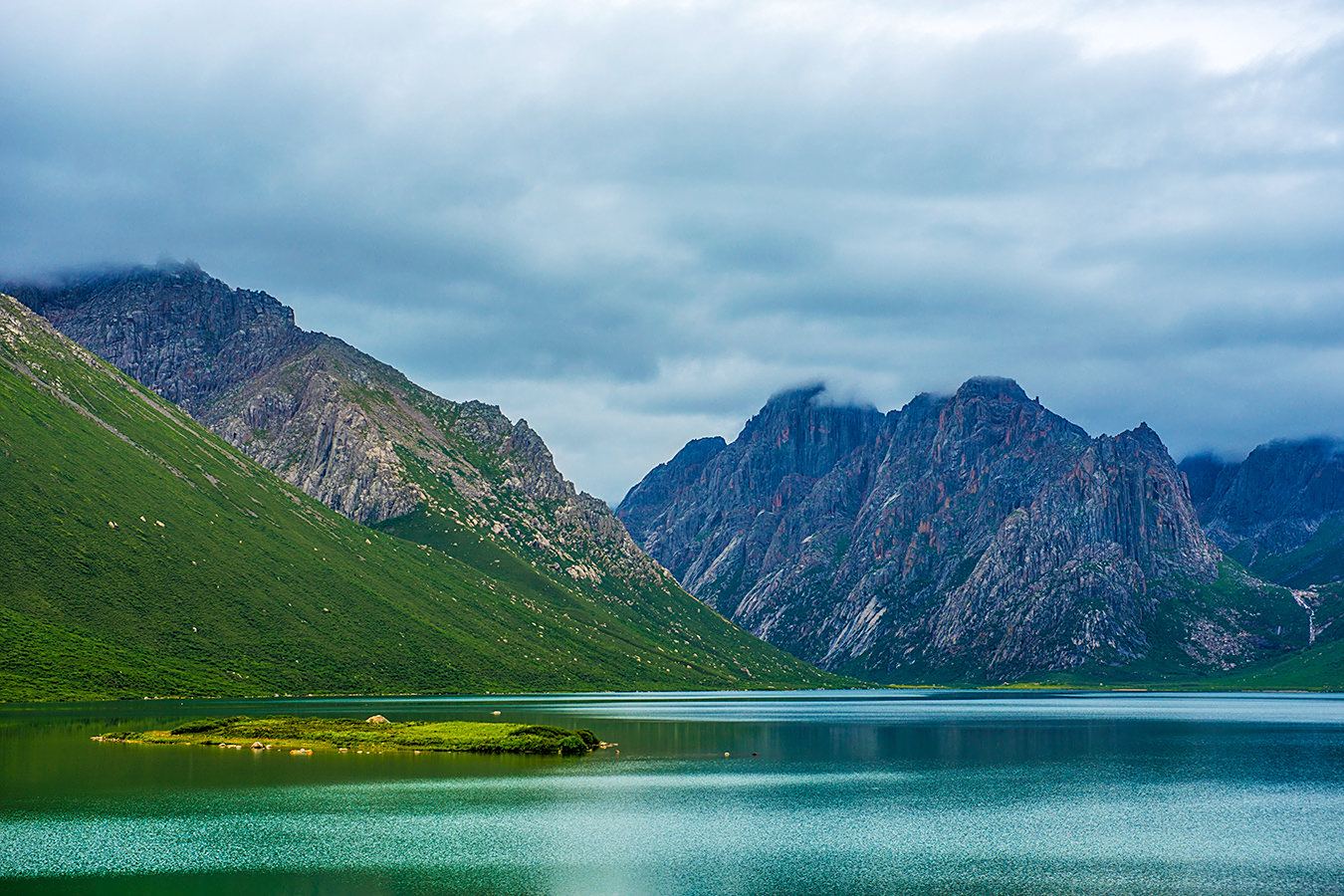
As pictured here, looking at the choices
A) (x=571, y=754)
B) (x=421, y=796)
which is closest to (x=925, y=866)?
(x=421, y=796)

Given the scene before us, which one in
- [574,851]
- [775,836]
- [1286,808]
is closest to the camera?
[574,851]

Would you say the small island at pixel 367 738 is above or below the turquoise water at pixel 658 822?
below

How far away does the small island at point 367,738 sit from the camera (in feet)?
531

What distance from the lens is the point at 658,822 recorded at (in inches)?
3844

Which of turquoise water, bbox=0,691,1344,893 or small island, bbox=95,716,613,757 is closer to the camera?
turquoise water, bbox=0,691,1344,893

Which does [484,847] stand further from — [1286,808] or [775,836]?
[1286,808]

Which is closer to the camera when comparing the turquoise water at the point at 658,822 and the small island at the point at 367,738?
the turquoise water at the point at 658,822

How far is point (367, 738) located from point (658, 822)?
3195 inches

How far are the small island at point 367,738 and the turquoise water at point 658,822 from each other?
8421 mm

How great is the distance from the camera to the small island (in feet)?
531

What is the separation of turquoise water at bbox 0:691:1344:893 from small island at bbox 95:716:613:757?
27.6ft

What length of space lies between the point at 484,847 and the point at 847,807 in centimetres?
3718

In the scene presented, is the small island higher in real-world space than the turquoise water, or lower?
lower

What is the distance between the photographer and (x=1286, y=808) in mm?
106250
